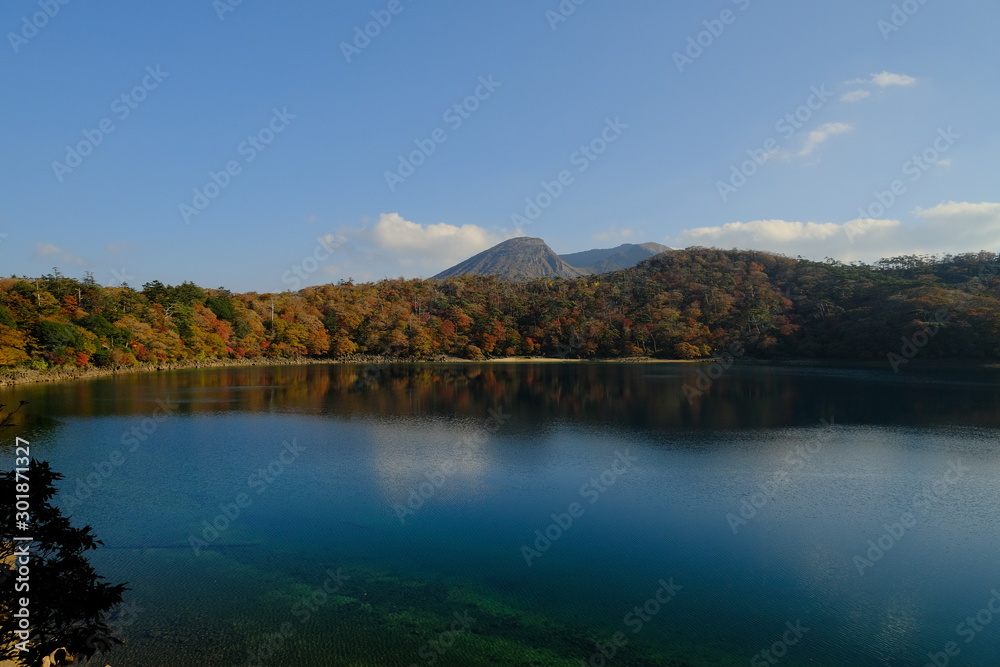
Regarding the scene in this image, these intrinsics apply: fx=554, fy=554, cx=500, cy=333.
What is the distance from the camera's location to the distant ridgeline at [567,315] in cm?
4456

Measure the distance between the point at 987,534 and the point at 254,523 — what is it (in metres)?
13.9

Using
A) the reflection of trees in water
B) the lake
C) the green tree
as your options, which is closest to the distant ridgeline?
the reflection of trees in water

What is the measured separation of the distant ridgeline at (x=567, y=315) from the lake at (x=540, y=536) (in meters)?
27.4

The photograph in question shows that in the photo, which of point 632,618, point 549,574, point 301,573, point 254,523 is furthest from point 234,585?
point 632,618

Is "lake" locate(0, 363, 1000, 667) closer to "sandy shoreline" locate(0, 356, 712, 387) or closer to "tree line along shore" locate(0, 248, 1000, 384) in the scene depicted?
"sandy shoreline" locate(0, 356, 712, 387)

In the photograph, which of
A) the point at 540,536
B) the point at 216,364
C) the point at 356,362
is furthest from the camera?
the point at 356,362

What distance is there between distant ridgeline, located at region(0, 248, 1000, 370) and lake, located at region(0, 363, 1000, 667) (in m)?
27.4

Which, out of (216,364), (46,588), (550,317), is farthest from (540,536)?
(550,317)

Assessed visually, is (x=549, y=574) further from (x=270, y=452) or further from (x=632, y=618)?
(x=270, y=452)

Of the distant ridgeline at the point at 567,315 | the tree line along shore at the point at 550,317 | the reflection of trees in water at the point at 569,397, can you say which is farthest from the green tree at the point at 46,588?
the distant ridgeline at the point at 567,315

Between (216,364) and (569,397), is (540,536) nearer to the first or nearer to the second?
(569,397)

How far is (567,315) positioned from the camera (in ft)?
227

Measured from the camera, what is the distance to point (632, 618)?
7426 millimetres

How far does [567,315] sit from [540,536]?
5959cm
